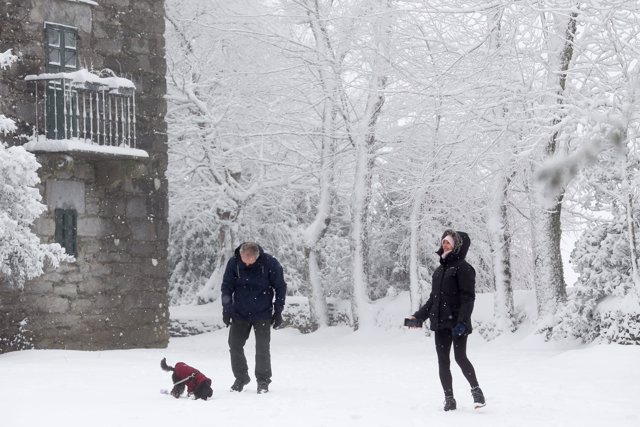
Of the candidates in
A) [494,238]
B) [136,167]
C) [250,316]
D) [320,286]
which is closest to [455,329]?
[250,316]

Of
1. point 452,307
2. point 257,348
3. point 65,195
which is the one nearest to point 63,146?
point 65,195

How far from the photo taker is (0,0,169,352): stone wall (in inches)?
578

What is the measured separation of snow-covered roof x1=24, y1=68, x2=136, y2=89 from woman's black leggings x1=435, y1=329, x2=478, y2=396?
8656 mm

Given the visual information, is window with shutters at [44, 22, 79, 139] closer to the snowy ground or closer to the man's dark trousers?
the snowy ground

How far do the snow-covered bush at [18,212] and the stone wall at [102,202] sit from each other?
197 centimetres

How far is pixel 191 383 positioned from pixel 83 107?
7.26 metres

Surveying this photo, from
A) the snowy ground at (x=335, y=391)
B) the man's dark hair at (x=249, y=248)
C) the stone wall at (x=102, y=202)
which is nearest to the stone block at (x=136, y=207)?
the stone wall at (x=102, y=202)

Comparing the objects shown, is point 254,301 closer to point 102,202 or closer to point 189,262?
point 102,202

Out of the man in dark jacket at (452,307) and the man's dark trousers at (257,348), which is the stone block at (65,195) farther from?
the man in dark jacket at (452,307)

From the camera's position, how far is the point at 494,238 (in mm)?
18625

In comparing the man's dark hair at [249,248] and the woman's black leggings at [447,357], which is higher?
the man's dark hair at [249,248]

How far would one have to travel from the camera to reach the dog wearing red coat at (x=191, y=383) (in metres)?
8.79

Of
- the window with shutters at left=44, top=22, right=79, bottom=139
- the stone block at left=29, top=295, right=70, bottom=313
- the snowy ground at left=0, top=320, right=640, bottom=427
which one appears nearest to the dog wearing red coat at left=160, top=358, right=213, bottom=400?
the snowy ground at left=0, top=320, right=640, bottom=427

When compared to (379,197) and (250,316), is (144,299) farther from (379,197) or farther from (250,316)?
(379,197)
